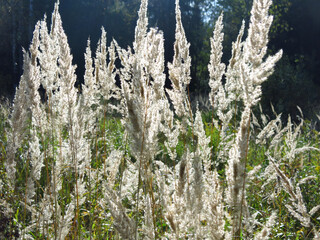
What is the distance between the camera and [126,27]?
78.5 feet

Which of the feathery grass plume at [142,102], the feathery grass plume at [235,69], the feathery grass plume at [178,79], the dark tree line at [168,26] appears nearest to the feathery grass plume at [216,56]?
the feathery grass plume at [235,69]

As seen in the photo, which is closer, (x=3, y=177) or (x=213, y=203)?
(x=213, y=203)

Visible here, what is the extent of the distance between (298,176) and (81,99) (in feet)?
9.09

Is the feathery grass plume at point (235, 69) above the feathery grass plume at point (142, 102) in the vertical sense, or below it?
above

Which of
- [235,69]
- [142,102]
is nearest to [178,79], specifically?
[142,102]

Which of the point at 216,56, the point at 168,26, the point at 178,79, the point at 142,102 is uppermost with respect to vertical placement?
the point at 168,26

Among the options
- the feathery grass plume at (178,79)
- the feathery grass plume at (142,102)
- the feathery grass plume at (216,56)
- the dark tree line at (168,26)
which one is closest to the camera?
the feathery grass plume at (142,102)

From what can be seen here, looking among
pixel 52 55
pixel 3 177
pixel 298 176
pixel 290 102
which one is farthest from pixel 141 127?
pixel 290 102

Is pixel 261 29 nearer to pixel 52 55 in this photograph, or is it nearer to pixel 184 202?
pixel 184 202

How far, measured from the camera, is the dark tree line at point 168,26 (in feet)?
57.9

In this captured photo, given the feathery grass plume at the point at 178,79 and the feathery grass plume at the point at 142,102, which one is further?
the feathery grass plume at the point at 178,79

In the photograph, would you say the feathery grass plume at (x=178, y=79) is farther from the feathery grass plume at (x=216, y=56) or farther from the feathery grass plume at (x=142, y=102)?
the feathery grass plume at (x=216, y=56)

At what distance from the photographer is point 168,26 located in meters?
22.3

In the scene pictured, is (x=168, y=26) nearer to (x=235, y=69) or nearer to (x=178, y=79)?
(x=235, y=69)
